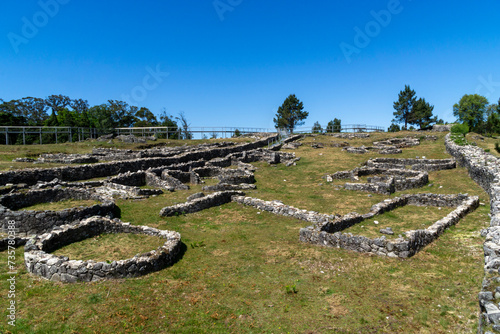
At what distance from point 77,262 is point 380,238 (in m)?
9.92

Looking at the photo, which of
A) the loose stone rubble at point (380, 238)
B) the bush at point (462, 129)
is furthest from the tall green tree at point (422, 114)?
the loose stone rubble at point (380, 238)


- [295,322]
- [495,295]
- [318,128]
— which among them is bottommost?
[295,322]

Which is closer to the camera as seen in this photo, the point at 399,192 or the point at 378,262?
the point at 378,262

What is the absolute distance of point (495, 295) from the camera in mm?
6305

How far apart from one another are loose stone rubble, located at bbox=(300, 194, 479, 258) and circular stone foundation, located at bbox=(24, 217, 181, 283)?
552cm

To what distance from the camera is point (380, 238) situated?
11227mm

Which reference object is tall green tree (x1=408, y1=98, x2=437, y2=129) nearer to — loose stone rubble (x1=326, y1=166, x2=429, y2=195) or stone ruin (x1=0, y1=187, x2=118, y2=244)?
loose stone rubble (x1=326, y1=166, x2=429, y2=195)

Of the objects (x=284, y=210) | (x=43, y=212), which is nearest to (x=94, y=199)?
(x=43, y=212)

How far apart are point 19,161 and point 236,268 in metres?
29.7

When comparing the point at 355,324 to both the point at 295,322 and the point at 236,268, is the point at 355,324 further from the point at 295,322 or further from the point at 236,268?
the point at 236,268

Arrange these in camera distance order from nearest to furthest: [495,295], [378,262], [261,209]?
[495,295] → [378,262] → [261,209]

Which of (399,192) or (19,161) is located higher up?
(19,161)

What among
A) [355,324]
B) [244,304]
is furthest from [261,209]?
[355,324]

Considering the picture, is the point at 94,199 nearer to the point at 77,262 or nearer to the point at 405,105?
the point at 77,262
